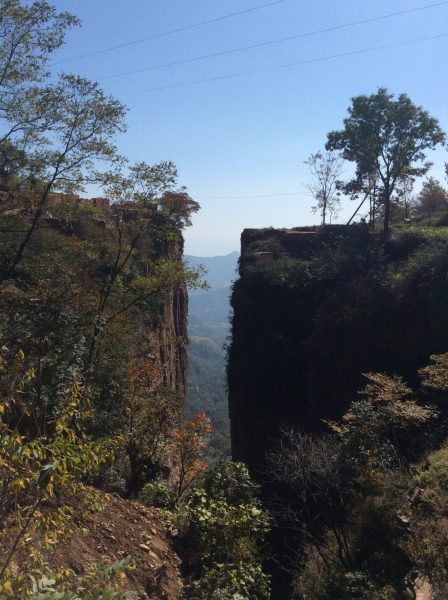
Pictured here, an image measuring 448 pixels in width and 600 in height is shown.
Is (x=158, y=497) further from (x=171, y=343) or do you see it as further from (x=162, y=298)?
(x=162, y=298)

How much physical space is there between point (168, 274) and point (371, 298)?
31.2ft

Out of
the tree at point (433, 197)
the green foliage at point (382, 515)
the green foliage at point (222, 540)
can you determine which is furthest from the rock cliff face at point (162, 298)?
the tree at point (433, 197)

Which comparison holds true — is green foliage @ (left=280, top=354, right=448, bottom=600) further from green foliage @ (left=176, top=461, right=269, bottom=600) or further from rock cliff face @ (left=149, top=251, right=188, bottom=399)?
rock cliff face @ (left=149, top=251, right=188, bottom=399)

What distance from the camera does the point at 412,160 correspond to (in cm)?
2206

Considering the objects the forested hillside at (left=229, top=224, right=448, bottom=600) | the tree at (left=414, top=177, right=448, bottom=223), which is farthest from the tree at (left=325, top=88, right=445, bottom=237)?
the tree at (left=414, top=177, right=448, bottom=223)

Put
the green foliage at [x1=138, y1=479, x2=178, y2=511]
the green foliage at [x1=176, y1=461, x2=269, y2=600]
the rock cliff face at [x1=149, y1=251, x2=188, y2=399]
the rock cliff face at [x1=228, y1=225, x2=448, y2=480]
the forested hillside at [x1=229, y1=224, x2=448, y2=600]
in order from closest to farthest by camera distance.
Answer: the green foliage at [x1=176, y1=461, x2=269, y2=600] < the forested hillside at [x1=229, y1=224, x2=448, y2=600] < the green foliage at [x1=138, y1=479, x2=178, y2=511] < the rock cliff face at [x1=228, y1=225, x2=448, y2=480] < the rock cliff face at [x1=149, y1=251, x2=188, y2=399]

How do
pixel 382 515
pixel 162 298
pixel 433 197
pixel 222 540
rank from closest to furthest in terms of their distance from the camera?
pixel 222 540 → pixel 382 515 → pixel 162 298 → pixel 433 197

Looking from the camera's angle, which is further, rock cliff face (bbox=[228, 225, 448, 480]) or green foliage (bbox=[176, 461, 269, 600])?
rock cliff face (bbox=[228, 225, 448, 480])

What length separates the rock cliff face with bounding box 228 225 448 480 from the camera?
58.1 feet

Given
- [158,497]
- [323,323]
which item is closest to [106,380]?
[158,497]

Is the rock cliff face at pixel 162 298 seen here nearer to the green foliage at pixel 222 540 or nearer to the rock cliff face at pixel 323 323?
the rock cliff face at pixel 323 323

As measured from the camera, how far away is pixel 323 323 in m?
19.8

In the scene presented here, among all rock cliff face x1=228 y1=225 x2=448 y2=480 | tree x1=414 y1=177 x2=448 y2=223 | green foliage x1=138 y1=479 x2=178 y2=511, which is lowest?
green foliage x1=138 y1=479 x2=178 y2=511

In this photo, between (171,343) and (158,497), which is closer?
(158,497)
